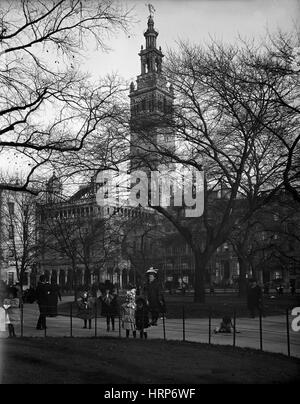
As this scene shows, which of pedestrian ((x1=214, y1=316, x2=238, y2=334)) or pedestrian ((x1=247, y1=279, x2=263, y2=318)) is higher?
pedestrian ((x1=247, y1=279, x2=263, y2=318))

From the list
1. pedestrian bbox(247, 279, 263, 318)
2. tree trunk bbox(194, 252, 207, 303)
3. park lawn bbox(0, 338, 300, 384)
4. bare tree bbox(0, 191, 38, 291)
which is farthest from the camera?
bare tree bbox(0, 191, 38, 291)

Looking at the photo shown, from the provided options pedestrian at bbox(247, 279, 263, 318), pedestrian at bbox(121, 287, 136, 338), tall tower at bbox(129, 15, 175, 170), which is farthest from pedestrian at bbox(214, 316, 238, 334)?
tall tower at bbox(129, 15, 175, 170)

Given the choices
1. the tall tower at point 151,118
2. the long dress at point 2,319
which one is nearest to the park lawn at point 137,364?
the long dress at point 2,319

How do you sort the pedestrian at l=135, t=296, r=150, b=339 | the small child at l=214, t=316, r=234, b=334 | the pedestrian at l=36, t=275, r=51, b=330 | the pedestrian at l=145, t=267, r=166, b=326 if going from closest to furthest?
1. the pedestrian at l=135, t=296, r=150, b=339
2. the small child at l=214, t=316, r=234, b=334
3. the pedestrian at l=145, t=267, r=166, b=326
4. the pedestrian at l=36, t=275, r=51, b=330

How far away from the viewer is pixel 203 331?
15.8m

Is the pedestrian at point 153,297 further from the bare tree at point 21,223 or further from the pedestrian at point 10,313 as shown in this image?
the bare tree at point 21,223

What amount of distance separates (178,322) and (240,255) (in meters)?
15.5

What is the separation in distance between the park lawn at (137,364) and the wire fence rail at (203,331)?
121 centimetres

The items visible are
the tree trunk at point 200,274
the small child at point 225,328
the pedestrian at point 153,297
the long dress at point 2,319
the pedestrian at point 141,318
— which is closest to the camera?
the long dress at point 2,319

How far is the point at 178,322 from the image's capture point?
744 inches

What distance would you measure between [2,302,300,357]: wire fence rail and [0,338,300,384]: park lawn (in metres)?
1.21

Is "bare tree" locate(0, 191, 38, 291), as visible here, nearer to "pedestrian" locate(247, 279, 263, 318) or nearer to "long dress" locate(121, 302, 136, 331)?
"pedestrian" locate(247, 279, 263, 318)

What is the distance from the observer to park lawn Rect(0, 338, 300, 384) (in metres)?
8.11

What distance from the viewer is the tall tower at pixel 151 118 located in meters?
21.4
